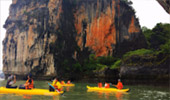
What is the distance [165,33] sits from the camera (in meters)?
44.2

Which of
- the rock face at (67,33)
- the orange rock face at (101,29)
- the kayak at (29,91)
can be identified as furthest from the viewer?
the orange rock face at (101,29)

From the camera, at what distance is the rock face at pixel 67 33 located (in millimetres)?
43900

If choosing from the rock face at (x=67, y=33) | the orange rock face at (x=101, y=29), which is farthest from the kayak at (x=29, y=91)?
the orange rock face at (x=101, y=29)

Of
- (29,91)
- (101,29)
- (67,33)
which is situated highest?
(101,29)

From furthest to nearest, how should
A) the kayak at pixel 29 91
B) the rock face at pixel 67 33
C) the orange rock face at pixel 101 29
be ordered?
the orange rock face at pixel 101 29
the rock face at pixel 67 33
the kayak at pixel 29 91

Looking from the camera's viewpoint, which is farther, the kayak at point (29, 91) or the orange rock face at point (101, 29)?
the orange rock face at point (101, 29)

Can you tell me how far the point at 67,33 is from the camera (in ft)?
152

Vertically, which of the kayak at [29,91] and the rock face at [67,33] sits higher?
the rock face at [67,33]

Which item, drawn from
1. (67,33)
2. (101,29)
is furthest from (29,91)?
(101,29)

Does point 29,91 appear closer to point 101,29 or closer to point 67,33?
point 67,33

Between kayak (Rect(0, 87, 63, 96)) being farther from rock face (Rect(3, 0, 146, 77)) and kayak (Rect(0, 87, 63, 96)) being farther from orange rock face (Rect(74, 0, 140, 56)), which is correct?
orange rock face (Rect(74, 0, 140, 56))

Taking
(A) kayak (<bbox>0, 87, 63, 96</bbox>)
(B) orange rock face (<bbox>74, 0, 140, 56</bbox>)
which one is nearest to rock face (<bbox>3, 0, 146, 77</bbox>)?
(B) orange rock face (<bbox>74, 0, 140, 56</bbox>)

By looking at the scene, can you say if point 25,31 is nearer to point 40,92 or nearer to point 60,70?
point 60,70

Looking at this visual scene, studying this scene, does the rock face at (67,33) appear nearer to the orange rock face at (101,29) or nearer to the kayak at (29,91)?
the orange rock face at (101,29)
